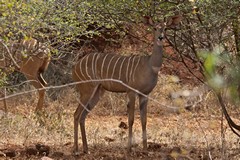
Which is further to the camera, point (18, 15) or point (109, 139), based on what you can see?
point (109, 139)

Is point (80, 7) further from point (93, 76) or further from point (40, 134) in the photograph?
point (40, 134)

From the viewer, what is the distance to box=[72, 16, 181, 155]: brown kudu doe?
282 inches

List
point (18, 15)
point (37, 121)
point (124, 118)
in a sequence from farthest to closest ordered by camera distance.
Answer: point (124, 118), point (37, 121), point (18, 15)

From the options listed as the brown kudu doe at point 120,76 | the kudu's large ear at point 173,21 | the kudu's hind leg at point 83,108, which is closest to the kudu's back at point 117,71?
the brown kudu doe at point 120,76

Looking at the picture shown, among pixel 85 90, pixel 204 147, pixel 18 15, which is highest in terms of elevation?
pixel 18 15

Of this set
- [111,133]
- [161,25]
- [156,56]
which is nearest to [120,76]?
[156,56]

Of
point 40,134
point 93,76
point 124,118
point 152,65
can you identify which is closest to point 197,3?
point 152,65

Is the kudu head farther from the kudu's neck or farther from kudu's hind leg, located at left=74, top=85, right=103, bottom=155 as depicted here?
kudu's hind leg, located at left=74, top=85, right=103, bottom=155

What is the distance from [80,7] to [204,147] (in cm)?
203

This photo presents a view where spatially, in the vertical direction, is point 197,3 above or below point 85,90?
above

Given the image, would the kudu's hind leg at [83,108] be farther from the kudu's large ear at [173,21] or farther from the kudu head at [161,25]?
the kudu's large ear at [173,21]

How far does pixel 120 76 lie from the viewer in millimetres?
7445

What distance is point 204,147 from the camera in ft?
24.1

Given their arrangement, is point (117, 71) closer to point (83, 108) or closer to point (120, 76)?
point (120, 76)
